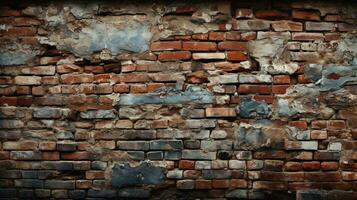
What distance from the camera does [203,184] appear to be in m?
2.68

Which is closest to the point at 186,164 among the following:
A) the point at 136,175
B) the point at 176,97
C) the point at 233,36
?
the point at 136,175

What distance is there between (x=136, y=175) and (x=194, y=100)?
26.4 inches

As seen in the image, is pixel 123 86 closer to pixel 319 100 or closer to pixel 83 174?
pixel 83 174

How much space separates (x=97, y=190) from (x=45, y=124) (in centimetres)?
60

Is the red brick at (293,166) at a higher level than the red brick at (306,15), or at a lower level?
lower

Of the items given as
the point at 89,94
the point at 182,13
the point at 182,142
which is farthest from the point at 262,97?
the point at 89,94

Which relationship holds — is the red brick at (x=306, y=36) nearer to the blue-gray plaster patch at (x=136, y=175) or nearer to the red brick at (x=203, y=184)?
the red brick at (x=203, y=184)

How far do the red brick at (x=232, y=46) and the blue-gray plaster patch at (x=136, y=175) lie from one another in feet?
3.16

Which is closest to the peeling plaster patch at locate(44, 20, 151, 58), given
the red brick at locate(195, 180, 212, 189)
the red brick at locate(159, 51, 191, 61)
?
the red brick at locate(159, 51, 191, 61)

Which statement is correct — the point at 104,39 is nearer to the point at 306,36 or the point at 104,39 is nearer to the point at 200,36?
the point at 200,36

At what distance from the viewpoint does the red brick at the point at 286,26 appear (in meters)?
2.69

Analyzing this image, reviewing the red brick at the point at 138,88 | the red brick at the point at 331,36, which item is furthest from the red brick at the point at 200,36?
the red brick at the point at 331,36

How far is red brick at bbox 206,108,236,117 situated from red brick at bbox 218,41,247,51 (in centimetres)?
43

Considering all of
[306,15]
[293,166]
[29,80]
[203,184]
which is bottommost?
[203,184]
